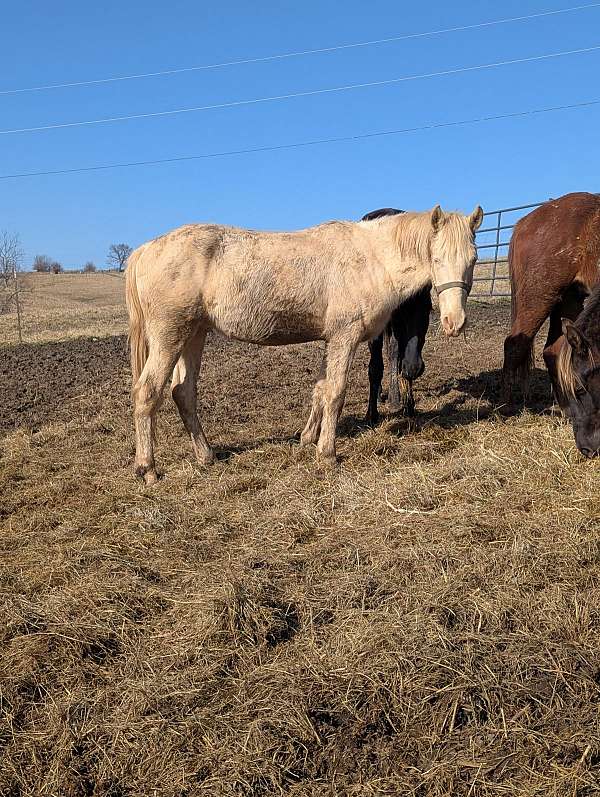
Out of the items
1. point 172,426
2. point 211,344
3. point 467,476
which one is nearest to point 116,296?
point 211,344

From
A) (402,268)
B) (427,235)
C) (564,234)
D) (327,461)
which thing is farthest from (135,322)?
(564,234)

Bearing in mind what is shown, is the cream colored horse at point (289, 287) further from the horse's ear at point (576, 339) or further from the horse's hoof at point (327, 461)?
the horse's ear at point (576, 339)

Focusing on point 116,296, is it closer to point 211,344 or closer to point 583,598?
point 211,344

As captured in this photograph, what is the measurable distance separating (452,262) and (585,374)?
4.73 ft

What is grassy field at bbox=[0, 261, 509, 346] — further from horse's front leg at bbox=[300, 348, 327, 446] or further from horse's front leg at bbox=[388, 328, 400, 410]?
horse's front leg at bbox=[300, 348, 327, 446]

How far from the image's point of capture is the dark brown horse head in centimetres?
442

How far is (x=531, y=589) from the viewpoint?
10.4 ft

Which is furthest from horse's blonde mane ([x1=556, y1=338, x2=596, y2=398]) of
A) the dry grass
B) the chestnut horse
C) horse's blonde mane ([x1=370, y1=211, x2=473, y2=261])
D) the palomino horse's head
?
the dry grass

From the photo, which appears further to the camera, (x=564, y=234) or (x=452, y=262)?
(x=564, y=234)

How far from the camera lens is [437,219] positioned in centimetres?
530

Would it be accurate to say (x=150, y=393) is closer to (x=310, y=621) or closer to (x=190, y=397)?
(x=190, y=397)

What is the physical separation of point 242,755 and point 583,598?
1.72 m

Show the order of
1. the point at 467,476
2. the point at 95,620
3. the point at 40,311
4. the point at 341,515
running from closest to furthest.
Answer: the point at 95,620
the point at 341,515
the point at 467,476
the point at 40,311

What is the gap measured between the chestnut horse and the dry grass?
48.7ft
